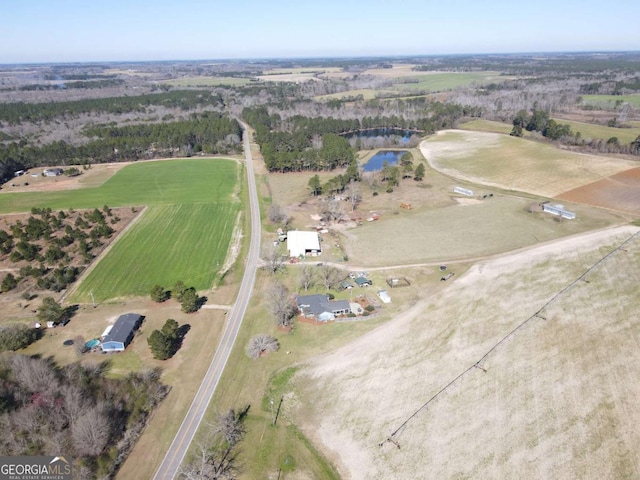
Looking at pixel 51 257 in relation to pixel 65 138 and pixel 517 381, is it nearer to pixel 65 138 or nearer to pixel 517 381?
pixel 517 381

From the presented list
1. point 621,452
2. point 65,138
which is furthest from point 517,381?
point 65,138

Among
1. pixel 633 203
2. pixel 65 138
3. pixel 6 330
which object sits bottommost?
pixel 6 330

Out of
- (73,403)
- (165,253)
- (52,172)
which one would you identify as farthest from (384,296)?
(52,172)

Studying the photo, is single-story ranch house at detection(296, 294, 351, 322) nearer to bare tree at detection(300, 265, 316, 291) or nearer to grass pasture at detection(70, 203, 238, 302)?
bare tree at detection(300, 265, 316, 291)

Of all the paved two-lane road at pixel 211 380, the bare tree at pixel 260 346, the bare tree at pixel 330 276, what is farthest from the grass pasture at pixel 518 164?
the bare tree at pixel 260 346

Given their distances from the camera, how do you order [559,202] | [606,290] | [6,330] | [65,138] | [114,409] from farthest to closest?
[65,138] → [559,202] → [606,290] → [6,330] → [114,409]

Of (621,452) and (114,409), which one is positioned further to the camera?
(114,409)

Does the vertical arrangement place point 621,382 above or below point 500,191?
below
